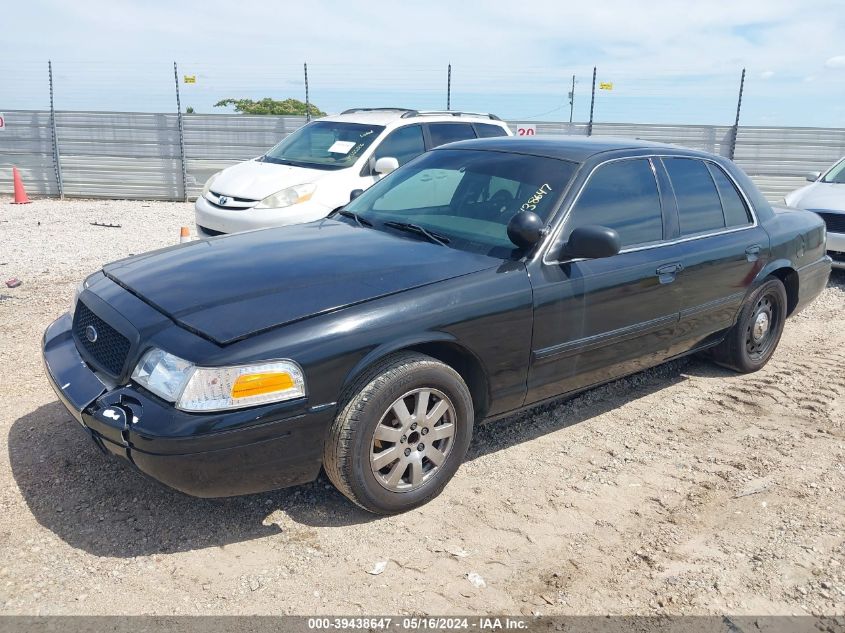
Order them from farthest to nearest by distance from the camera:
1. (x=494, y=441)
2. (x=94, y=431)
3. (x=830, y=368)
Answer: (x=830, y=368), (x=494, y=441), (x=94, y=431)

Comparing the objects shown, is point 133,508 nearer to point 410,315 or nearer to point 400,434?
point 400,434

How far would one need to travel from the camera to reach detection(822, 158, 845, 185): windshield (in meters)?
9.29

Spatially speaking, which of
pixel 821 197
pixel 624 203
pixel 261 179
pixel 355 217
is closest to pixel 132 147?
pixel 261 179

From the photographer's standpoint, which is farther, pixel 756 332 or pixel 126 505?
pixel 756 332

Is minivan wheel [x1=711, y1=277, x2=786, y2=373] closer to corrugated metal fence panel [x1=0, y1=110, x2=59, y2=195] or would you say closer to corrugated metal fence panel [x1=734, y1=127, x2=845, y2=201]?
corrugated metal fence panel [x1=734, y1=127, x2=845, y2=201]

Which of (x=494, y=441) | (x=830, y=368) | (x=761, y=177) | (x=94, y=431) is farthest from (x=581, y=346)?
(x=761, y=177)

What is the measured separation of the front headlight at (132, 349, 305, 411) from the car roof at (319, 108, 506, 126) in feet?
20.9

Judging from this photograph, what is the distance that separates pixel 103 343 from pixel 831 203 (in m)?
8.17

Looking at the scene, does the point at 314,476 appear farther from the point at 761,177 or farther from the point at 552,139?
the point at 761,177

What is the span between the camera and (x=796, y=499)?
3.67 metres

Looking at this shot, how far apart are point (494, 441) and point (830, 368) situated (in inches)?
120

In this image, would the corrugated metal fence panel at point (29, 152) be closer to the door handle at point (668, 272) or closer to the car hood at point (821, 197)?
the car hood at point (821, 197)

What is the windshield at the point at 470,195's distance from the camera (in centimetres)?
388

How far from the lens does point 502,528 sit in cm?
333
